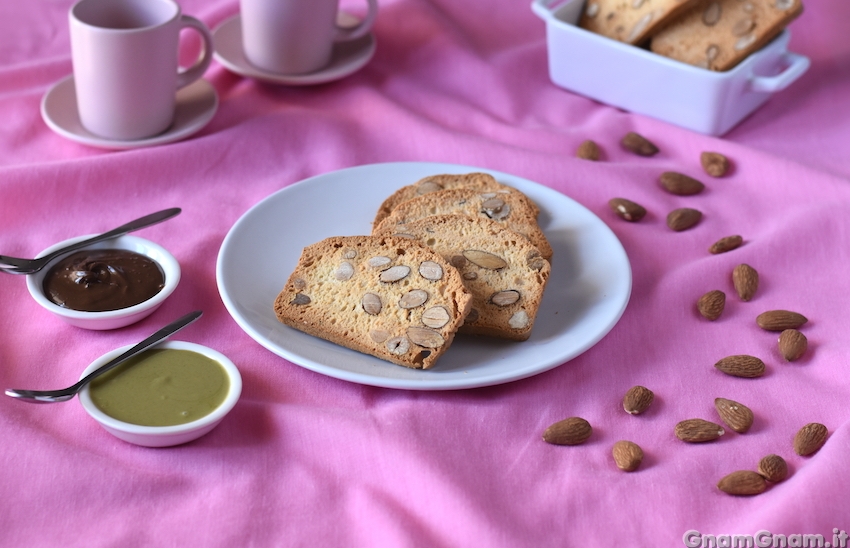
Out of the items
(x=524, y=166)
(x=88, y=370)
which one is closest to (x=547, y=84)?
(x=524, y=166)

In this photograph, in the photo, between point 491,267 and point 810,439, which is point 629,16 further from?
point 810,439

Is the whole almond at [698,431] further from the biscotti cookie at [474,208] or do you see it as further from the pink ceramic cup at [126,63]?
the pink ceramic cup at [126,63]

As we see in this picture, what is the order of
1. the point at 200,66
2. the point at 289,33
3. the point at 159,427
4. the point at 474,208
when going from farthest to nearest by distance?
the point at 289,33 → the point at 200,66 → the point at 474,208 → the point at 159,427

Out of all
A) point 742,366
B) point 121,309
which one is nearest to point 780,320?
point 742,366

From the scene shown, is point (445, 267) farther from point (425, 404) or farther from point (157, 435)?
point (157, 435)

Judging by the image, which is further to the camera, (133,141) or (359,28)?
(359,28)

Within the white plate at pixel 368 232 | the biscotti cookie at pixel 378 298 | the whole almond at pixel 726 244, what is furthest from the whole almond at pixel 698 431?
the whole almond at pixel 726 244
